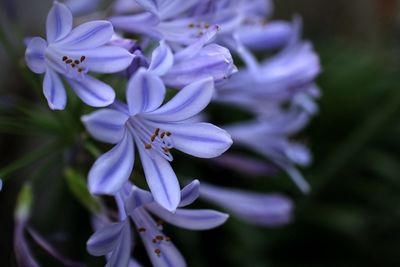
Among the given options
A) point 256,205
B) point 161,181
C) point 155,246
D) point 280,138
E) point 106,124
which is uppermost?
point 106,124

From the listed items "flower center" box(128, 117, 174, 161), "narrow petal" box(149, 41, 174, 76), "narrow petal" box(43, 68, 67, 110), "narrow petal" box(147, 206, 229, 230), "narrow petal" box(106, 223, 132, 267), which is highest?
"narrow petal" box(149, 41, 174, 76)

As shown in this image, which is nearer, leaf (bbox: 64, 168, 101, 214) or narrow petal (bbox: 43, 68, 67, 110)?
narrow petal (bbox: 43, 68, 67, 110)

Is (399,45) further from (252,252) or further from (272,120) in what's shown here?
(252,252)

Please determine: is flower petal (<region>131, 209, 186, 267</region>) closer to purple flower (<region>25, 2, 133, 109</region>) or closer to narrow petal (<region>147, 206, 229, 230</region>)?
narrow petal (<region>147, 206, 229, 230</region>)

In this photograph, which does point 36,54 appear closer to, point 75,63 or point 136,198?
point 75,63

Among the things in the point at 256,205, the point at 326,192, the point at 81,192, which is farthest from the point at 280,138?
the point at 81,192

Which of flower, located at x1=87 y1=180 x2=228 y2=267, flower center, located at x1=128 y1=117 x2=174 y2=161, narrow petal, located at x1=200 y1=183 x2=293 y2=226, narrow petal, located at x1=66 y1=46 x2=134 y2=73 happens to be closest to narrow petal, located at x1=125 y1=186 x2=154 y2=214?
flower, located at x1=87 y1=180 x2=228 y2=267

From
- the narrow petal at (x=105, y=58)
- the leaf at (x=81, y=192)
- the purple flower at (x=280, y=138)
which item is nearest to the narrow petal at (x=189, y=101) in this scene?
the narrow petal at (x=105, y=58)

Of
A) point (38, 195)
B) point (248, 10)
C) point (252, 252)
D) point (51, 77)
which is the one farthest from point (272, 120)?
point (38, 195)
